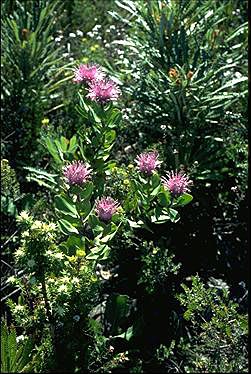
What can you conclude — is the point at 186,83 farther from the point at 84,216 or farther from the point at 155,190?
the point at 84,216

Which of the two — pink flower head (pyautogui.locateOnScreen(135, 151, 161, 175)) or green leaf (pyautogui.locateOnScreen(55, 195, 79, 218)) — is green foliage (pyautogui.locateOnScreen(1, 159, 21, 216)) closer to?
green leaf (pyautogui.locateOnScreen(55, 195, 79, 218))

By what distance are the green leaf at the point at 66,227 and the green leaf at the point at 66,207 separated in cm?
4

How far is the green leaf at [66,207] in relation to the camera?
2.74 meters

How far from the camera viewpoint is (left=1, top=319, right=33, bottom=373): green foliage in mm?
2455

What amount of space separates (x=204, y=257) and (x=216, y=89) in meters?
0.94

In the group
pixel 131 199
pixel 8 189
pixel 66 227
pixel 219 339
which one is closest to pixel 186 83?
pixel 131 199

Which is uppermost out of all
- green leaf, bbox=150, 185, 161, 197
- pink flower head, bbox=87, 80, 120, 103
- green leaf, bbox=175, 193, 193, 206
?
pink flower head, bbox=87, 80, 120, 103

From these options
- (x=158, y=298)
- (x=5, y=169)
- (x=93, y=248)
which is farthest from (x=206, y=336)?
(x=5, y=169)

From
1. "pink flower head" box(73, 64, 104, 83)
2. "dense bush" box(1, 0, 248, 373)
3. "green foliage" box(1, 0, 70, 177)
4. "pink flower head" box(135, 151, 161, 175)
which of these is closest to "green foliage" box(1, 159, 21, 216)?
"dense bush" box(1, 0, 248, 373)

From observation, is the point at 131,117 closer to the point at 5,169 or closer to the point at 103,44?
the point at 5,169

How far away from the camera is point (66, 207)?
2754 mm

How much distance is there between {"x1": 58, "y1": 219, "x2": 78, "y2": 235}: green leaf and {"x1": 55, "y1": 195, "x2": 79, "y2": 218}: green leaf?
0.12 ft

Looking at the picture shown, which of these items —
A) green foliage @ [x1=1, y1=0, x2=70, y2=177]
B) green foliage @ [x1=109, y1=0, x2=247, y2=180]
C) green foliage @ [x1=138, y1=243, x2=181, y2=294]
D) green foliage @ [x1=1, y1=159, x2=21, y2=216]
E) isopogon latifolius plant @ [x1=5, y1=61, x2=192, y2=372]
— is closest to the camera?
isopogon latifolius plant @ [x1=5, y1=61, x2=192, y2=372]

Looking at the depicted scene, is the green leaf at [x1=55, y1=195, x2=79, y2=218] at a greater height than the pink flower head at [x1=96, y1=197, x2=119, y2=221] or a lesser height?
greater
